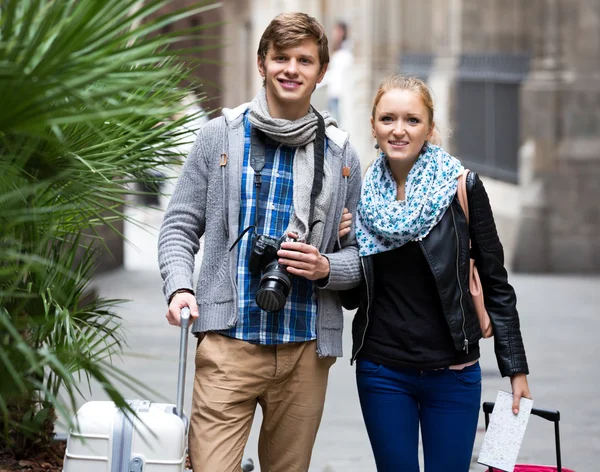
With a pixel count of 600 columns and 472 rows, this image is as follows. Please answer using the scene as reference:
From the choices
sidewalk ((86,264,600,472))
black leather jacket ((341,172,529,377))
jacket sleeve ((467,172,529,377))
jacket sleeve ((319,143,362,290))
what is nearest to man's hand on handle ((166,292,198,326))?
jacket sleeve ((319,143,362,290))

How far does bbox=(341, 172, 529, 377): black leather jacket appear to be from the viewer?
12.4ft

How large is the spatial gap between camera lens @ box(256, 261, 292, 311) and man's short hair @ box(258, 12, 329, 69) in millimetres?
669

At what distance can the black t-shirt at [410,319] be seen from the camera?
12.4ft

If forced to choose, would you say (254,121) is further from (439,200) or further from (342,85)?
(342,85)

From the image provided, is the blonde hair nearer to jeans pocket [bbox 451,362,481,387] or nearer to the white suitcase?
jeans pocket [bbox 451,362,481,387]

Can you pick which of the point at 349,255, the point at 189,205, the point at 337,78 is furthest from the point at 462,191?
the point at 337,78

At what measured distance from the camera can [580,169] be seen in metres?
14.5

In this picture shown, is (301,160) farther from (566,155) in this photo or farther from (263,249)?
(566,155)

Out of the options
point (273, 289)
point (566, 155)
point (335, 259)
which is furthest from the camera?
point (566, 155)

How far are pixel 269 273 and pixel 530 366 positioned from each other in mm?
5813

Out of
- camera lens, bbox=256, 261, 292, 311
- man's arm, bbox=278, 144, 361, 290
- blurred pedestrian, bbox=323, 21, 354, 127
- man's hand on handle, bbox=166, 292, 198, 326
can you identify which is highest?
blurred pedestrian, bbox=323, 21, 354, 127

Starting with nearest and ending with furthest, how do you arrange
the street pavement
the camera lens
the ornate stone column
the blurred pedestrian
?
1. the camera lens
2. the street pavement
3. the ornate stone column
4. the blurred pedestrian

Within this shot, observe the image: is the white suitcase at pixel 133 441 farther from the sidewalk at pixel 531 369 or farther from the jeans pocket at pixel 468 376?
the sidewalk at pixel 531 369

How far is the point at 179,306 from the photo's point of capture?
11.9 ft
